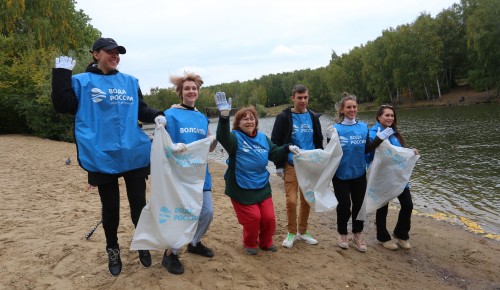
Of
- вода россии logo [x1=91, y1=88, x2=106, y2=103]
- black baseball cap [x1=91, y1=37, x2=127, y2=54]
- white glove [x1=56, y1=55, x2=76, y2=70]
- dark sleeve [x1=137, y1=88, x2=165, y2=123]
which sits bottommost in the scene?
dark sleeve [x1=137, y1=88, x2=165, y2=123]

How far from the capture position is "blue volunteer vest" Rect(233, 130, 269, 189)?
15.0ft

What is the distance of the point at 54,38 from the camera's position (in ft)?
74.7

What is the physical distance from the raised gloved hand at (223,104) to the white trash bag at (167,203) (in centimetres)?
60

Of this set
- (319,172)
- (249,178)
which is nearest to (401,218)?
(319,172)

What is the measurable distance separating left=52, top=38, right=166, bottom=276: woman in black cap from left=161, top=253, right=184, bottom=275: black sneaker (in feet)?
1.65

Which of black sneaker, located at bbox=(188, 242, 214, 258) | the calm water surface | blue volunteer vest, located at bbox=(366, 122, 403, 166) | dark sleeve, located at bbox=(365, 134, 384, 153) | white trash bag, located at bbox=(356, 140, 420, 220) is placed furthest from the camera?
the calm water surface

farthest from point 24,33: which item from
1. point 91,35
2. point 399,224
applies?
point 399,224

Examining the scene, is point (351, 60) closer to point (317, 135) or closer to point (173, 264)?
point (317, 135)

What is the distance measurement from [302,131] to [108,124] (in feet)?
9.05

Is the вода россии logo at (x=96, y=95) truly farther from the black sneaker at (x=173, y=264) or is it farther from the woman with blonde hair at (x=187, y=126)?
the black sneaker at (x=173, y=264)

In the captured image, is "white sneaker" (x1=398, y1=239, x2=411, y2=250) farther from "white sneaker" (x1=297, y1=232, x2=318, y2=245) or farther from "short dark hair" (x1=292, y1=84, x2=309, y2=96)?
"short dark hair" (x1=292, y1=84, x2=309, y2=96)

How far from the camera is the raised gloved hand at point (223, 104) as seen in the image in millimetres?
4164

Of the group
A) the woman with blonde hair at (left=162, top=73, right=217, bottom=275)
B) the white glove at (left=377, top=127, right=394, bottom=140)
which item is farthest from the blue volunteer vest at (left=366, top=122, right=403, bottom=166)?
the woman with blonde hair at (left=162, top=73, right=217, bottom=275)

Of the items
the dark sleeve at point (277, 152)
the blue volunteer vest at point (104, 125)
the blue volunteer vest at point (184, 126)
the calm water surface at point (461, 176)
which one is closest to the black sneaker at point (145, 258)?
the blue volunteer vest at point (184, 126)
